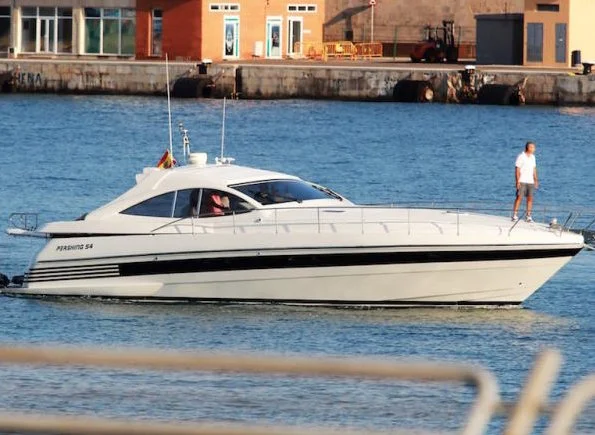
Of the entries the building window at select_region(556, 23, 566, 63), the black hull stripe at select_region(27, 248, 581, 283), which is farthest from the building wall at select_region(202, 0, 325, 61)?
the black hull stripe at select_region(27, 248, 581, 283)

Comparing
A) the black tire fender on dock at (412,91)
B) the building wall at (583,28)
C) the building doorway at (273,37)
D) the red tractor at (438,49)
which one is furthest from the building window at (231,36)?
the building wall at (583,28)

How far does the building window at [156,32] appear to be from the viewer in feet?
245

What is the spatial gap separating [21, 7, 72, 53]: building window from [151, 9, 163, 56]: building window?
Answer: 4326 millimetres

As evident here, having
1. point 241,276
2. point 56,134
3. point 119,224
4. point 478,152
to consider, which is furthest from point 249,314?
point 56,134

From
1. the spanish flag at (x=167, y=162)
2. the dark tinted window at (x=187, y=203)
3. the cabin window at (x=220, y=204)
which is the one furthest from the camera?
the spanish flag at (x=167, y=162)

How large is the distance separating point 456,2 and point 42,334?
6865 centimetres

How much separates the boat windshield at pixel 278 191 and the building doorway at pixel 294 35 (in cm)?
5682

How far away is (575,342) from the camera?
60.5 feet

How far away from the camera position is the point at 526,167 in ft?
75.4

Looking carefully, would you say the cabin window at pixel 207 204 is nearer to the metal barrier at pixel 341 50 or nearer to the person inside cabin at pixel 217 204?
the person inside cabin at pixel 217 204

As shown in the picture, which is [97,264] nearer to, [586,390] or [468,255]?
→ [468,255]

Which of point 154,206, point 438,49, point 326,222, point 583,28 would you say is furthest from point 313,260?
point 438,49

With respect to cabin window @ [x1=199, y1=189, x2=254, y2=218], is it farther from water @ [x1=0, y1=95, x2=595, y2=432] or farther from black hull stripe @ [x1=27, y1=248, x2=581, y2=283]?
water @ [x1=0, y1=95, x2=595, y2=432]

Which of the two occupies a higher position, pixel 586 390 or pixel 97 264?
pixel 586 390
